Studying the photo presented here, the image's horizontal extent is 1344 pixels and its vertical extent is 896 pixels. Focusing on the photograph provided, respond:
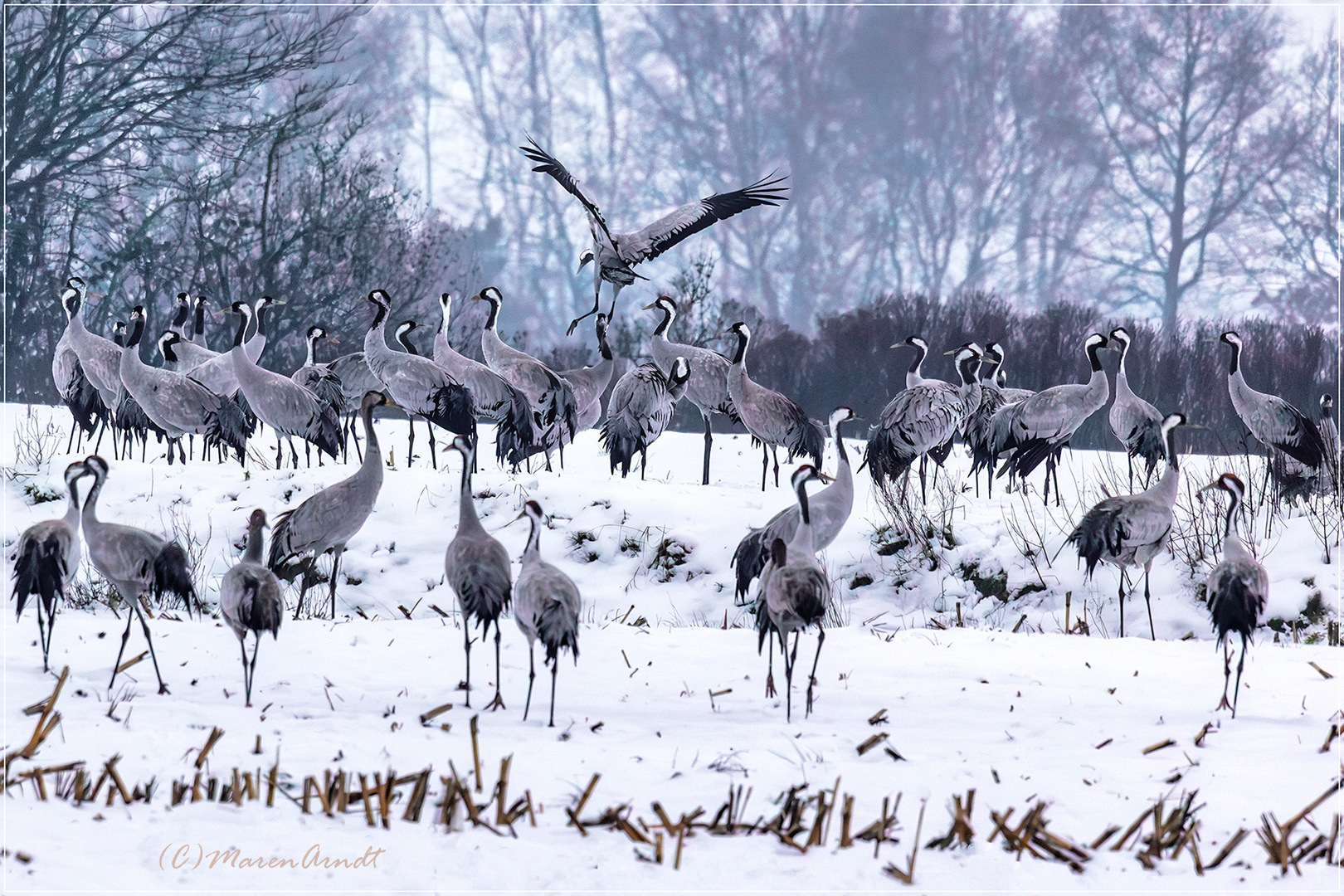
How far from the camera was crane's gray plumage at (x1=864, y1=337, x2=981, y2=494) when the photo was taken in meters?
9.12

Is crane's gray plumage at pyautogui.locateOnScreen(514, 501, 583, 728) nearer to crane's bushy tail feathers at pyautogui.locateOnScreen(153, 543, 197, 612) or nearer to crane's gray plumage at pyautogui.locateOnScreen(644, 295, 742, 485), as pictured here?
crane's bushy tail feathers at pyautogui.locateOnScreen(153, 543, 197, 612)

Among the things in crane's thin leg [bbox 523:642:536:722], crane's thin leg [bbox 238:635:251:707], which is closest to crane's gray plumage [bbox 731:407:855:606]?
crane's thin leg [bbox 523:642:536:722]

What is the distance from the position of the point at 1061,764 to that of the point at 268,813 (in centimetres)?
259

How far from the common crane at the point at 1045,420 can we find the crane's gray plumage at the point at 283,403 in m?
4.72

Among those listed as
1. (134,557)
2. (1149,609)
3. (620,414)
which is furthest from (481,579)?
(620,414)

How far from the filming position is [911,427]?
914 centimetres

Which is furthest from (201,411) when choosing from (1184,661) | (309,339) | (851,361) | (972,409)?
(851,361)

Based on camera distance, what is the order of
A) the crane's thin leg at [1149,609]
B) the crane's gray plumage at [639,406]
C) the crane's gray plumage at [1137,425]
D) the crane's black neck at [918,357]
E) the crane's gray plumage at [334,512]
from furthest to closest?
the crane's black neck at [918,357], the crane's gray plumage at [639,406], the crane's gray plumage at [1137,425], the crane's thin leg at [1149,609], the crane's gray plumage at [334,512]

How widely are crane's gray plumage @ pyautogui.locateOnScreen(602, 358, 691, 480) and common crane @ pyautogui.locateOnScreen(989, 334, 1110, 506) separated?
7.61 ft

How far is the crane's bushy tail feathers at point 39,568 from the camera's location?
4965mm

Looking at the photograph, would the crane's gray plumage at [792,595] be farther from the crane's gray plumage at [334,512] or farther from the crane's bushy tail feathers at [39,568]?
the crane's bushy tail feathers at [39,568]

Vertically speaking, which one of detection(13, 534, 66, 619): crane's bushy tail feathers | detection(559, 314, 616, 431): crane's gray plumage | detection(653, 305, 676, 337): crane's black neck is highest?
detection(653, 305, 676, 337): crane's black neck

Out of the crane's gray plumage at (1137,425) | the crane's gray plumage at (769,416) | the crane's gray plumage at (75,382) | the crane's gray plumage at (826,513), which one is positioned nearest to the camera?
the crane's gray plumage at (826,513)

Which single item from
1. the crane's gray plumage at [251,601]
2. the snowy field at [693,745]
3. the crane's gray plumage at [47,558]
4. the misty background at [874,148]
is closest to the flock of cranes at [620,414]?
the crane's gray plumage at [47,558]
